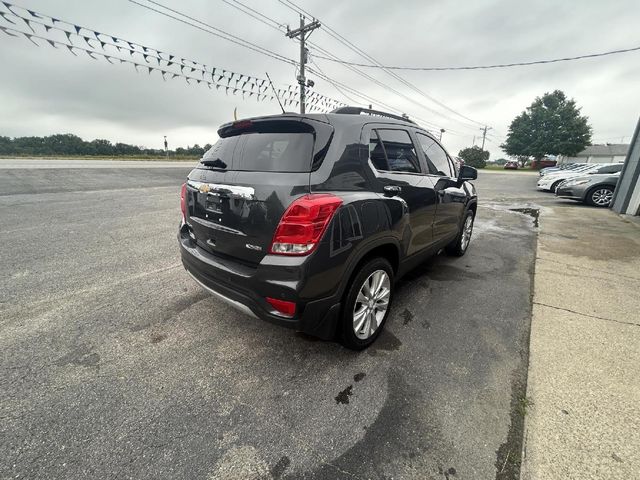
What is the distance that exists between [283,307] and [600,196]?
1365cm

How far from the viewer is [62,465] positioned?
1.46 m

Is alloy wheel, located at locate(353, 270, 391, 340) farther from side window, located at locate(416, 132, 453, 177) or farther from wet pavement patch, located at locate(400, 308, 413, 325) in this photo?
side window, located at locate(416, 132, 453, 177)

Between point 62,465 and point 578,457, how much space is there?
2633 mm

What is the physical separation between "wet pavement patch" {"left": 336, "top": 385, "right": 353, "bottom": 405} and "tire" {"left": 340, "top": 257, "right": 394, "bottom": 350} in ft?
1.08

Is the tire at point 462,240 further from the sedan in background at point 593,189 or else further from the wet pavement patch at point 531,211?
the sedan in background at point 593,189

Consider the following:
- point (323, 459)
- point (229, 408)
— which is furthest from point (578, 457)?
point (229, 408)

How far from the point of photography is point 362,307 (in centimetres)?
230

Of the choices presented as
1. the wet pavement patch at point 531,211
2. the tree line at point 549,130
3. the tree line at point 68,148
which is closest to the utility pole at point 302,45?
the wet pavement patch at point 531,211

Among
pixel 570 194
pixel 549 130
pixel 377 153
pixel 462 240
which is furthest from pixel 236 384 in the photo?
pixel 549 130

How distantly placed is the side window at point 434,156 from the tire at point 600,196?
10.6 meters

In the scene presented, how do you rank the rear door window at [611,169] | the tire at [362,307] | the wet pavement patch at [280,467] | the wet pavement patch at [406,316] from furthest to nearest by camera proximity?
1. the rear door window at [611,169]
2. the wet pavement patch at [406,316]
3. the tire at [362,307]
4. the wet pavement patch at [280,467]

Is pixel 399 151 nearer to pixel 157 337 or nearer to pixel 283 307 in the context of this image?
pixel 283 307

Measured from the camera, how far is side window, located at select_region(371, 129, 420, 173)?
2.48 m

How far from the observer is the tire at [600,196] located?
10430mm
